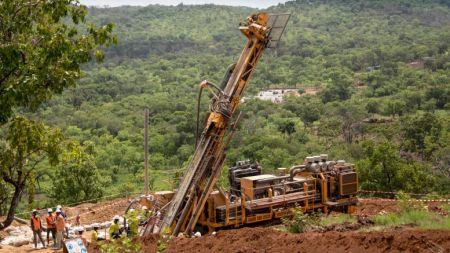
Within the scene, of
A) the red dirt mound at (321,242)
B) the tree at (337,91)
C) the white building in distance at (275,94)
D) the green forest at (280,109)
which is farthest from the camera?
the white building in distance at (275,94)

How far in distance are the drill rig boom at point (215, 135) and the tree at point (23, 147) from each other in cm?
435

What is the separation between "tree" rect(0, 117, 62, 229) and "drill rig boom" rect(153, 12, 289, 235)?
4.35 m

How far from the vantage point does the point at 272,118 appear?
67.2m

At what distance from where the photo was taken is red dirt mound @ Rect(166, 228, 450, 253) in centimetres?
761

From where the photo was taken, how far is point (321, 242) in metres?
8.46

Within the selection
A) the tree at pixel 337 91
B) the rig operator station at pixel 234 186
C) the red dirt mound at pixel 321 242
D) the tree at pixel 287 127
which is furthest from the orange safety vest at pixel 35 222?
the tree at pixel 337 91

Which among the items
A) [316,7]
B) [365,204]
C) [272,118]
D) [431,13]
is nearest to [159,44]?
[316,7]

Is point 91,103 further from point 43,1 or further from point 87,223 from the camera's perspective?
point 43,1

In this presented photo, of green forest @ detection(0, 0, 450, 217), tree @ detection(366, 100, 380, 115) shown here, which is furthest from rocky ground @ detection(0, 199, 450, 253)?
tree @ detection(366, 100, 380, 115)

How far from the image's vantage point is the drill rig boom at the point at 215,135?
1315 centimetres

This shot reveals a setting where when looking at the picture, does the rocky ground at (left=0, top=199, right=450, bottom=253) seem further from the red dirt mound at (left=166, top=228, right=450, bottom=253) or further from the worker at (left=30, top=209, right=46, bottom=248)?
the worker at (left=30, top=209, right=46, bottom=248)

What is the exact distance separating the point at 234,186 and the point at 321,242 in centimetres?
649

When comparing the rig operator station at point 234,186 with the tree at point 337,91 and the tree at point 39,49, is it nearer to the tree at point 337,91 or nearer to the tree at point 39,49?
the tree at point 39,49

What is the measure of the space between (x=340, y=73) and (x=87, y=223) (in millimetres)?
88220
